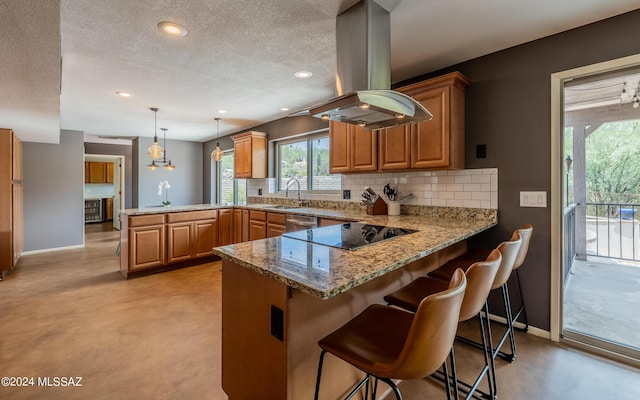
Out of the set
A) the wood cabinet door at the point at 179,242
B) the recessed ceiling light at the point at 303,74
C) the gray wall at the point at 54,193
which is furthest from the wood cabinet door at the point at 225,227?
the gray wall at the point at 54,193

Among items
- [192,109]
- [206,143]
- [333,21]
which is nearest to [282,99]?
[192,109]

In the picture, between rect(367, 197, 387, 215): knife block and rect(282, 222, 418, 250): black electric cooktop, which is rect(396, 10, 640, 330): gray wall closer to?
rect(367, 197, 387, 215): knife block

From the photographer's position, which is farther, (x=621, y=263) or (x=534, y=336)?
(x=621, y=263)

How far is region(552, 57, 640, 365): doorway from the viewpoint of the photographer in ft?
7.23

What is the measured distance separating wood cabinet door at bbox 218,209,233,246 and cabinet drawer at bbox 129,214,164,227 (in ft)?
2.98

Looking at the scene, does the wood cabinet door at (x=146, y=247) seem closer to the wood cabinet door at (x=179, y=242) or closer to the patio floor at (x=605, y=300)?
the wood cabinet door at (x=179, y=242)

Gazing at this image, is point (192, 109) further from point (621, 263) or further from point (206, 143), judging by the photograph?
point (621, 263)

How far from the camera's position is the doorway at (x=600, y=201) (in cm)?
220

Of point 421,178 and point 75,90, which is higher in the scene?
point 75,90

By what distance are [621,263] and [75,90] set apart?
22.2 feet

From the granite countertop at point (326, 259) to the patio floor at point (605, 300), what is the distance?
1.60m

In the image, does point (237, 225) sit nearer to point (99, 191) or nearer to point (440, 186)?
point (440, 186)

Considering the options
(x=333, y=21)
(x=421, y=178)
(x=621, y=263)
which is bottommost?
(x=621, y=263)

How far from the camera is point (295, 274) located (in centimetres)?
108
